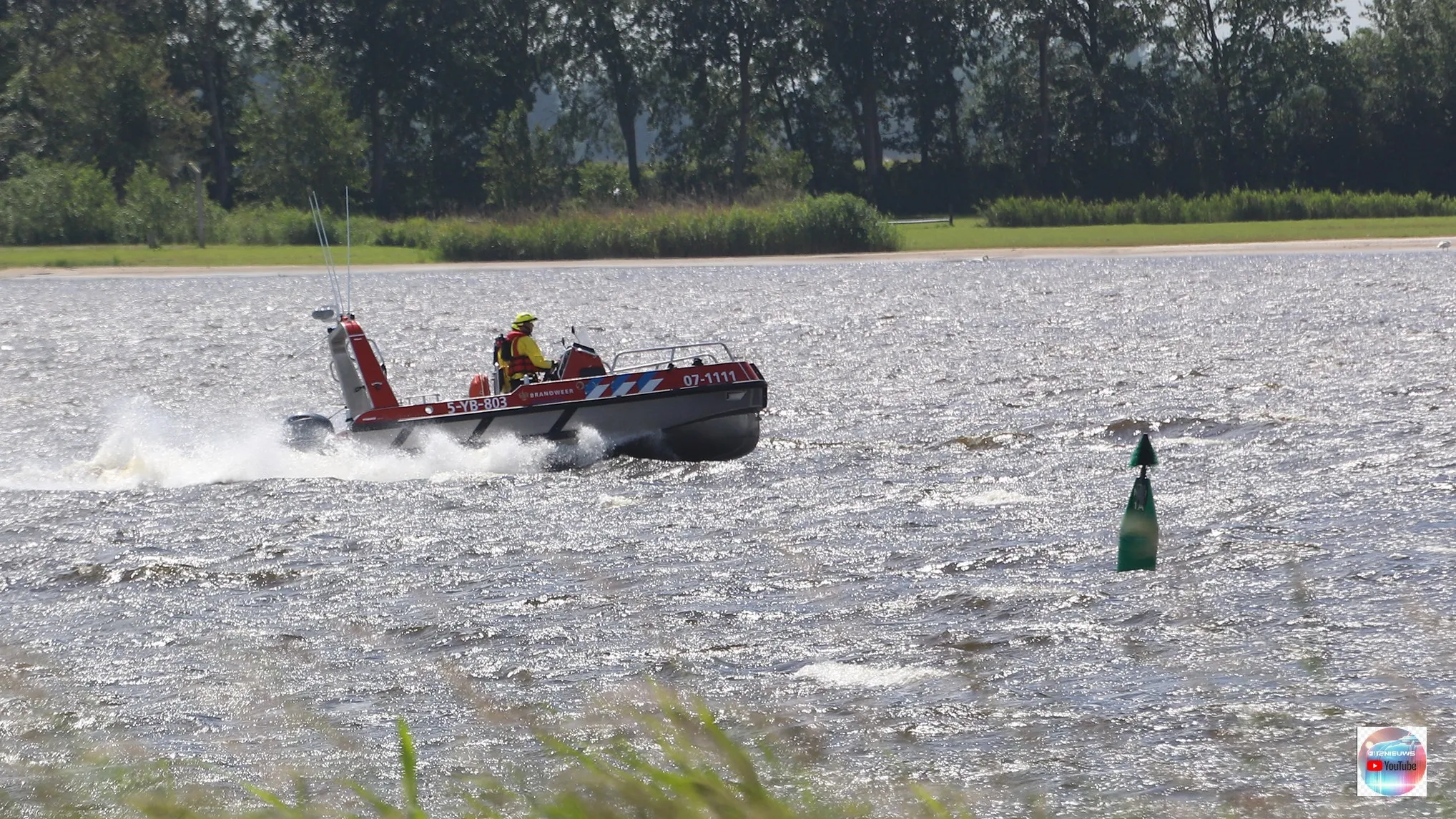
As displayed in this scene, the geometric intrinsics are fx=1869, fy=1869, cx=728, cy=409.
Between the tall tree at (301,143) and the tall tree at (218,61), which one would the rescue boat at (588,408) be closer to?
the tall tree at (301,143)

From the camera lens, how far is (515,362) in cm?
2009

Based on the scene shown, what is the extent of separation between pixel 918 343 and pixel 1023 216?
40.8 m

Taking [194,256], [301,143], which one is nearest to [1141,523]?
[194,256]

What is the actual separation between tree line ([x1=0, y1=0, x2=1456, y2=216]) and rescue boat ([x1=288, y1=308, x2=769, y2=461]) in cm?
5949

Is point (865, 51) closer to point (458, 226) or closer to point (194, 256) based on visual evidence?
point (458, 226)

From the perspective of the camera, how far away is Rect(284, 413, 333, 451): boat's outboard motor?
66.6ft

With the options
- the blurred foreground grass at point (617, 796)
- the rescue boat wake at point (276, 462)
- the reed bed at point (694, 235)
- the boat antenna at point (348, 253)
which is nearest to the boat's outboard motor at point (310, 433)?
the rescue boat wake at point (276, 462)

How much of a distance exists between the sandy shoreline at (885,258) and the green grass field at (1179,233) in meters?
1.22

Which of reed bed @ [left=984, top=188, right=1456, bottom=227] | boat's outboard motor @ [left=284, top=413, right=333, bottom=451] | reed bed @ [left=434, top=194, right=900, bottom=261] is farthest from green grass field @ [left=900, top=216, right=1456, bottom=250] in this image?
boat's outboard motor @ [left=284, top=413, right=333, bottom=451]

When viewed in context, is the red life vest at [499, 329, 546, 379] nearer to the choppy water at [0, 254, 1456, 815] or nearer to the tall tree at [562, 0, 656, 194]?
the choppy water at [0, 254, 1456, 815]

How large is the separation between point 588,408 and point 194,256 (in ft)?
184

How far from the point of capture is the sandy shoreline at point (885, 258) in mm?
60406

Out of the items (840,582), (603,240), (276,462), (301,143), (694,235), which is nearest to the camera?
(840,582)

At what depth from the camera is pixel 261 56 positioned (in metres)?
97.4
